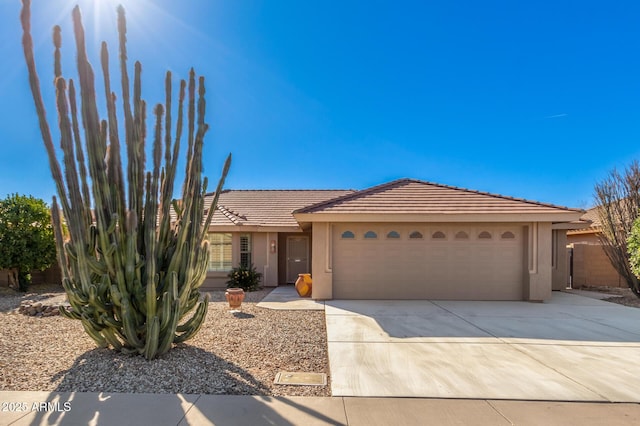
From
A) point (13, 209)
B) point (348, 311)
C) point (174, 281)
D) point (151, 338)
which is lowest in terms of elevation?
point (348, 311)

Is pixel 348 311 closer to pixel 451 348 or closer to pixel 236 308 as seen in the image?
pixel 236 308

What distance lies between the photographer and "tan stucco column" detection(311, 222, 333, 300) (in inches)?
425

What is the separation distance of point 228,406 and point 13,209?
14.1 meters

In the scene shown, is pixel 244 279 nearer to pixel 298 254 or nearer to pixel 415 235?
pixel 298 254

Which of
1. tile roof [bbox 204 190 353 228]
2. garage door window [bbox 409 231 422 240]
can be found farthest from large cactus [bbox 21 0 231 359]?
tile roof [bbox 204 190 353 228]

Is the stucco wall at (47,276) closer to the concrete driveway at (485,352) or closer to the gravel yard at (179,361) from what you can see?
the gravel yard at (179,361)

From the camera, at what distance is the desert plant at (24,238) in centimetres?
1240

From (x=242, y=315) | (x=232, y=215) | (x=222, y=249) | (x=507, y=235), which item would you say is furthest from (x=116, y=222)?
(x=507, y=235)

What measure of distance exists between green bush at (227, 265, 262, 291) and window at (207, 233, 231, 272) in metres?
0.71

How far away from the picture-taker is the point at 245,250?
14.0 m

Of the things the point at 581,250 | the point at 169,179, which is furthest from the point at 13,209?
the point at 581,250

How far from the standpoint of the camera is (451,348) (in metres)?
5.88

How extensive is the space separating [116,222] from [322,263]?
6972 millimetres

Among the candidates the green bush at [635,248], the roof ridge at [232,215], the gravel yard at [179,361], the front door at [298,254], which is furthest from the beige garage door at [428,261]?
the roof ridge at [232,215]
